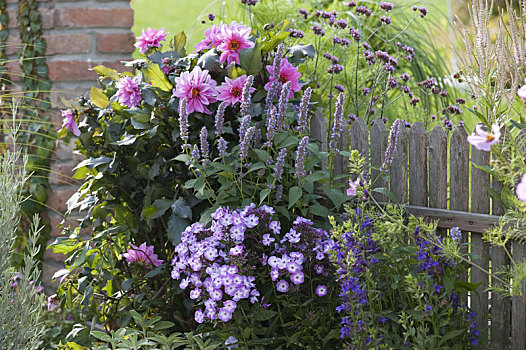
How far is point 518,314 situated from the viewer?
7.44 feet

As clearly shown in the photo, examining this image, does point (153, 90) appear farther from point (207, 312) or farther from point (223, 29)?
point (207, 312)

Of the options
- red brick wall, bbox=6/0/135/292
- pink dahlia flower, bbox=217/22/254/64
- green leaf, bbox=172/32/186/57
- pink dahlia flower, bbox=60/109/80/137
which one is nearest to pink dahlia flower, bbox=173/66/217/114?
pink dahlia flower, bbox=217/22/254/64

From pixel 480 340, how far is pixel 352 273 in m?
0.54

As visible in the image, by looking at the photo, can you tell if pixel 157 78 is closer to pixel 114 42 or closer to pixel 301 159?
pixel 301 159

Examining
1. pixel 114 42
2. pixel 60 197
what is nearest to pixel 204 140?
pixel 114 42

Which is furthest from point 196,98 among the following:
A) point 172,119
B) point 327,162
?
point 327,162

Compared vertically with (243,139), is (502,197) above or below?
below

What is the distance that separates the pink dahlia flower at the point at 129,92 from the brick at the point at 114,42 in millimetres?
937

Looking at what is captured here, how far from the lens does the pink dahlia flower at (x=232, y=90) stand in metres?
2.40

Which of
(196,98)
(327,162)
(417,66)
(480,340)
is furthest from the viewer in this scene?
(417,66)

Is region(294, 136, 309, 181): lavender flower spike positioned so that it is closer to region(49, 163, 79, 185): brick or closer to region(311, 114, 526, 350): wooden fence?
region(311, 114, 526, 350): wooden fence

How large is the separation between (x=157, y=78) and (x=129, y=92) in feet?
0.45

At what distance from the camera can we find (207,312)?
82.4 inches

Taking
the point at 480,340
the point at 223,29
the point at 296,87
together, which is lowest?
the point at 480,340
